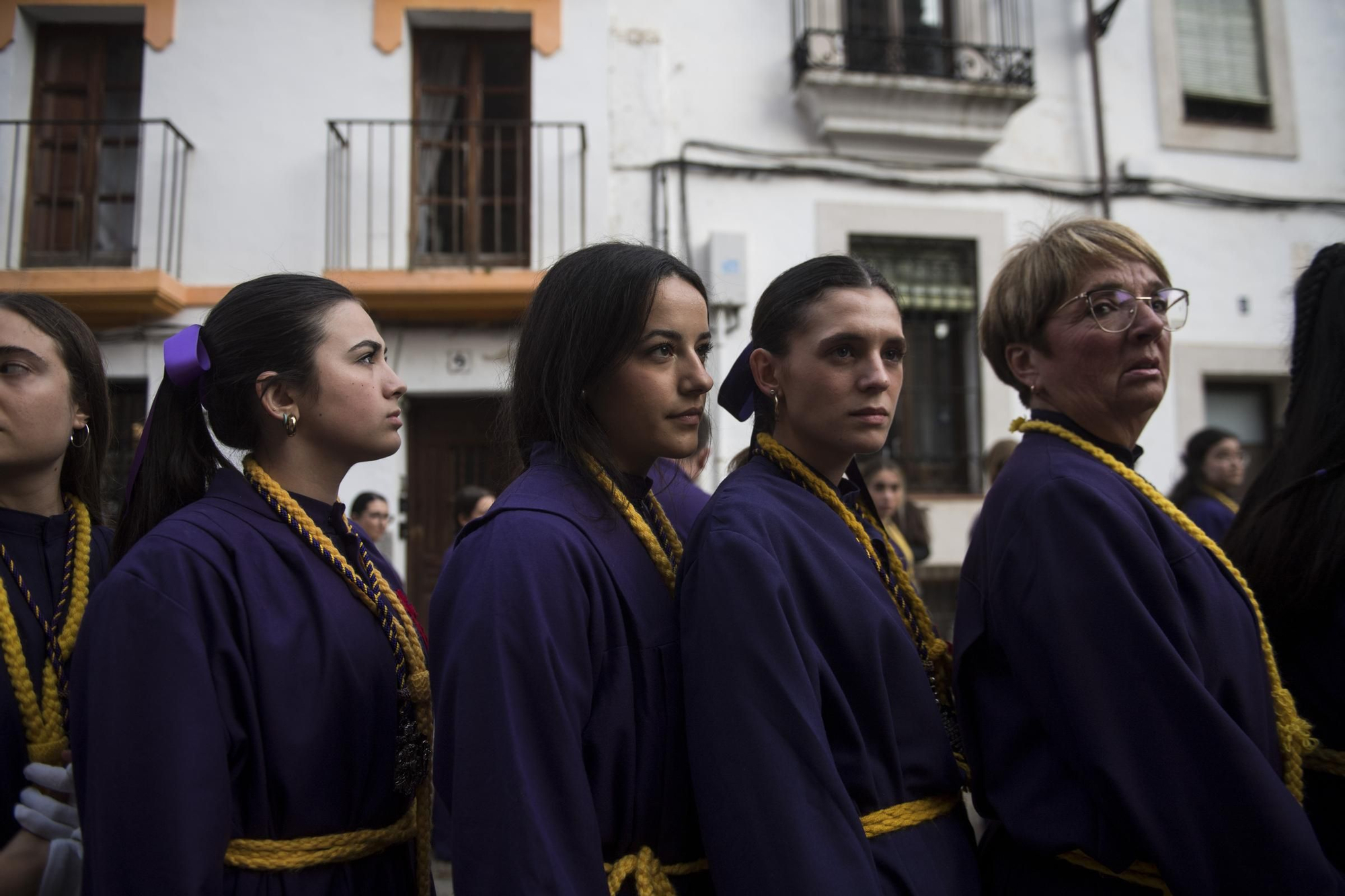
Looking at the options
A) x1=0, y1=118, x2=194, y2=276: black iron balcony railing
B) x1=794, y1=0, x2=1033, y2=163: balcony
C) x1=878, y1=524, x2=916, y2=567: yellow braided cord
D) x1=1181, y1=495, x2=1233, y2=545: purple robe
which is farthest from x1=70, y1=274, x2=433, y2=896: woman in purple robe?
x1=794, y1=0, x2=1033, y2=163: balcony

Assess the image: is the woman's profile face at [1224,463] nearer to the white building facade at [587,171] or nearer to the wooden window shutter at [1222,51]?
the white building facade at [587,171]

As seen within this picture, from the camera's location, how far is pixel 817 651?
1.48m

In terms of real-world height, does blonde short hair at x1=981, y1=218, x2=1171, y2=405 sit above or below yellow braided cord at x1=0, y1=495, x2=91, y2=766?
above

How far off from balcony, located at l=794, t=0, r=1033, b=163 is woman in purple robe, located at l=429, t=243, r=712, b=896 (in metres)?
5.96

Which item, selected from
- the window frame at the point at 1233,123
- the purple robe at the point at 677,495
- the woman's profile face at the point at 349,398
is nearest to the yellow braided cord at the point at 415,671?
the woman's profile face at the point at 349,398

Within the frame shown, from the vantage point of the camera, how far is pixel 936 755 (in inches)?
63.5

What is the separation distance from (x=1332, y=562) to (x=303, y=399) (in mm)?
2008

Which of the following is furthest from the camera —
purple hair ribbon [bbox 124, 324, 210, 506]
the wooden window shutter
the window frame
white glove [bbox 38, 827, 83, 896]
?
the wooden window shutter

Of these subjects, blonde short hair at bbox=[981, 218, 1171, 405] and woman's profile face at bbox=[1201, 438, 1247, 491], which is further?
woman's profile face at bbox=[1201, 438, 1247, 491]

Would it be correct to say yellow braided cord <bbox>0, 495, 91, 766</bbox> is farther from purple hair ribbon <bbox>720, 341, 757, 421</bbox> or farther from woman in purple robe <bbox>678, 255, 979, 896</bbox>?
purple hair ribbon <bbox>720, 341, 757, 421</bbox>

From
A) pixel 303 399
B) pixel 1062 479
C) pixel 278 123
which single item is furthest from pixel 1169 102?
pixel 303 399

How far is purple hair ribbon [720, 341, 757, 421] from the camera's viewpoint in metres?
2.00

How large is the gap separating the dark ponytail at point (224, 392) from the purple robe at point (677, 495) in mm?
750

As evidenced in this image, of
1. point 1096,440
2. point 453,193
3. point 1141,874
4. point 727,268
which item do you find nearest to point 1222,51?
point 727,268
